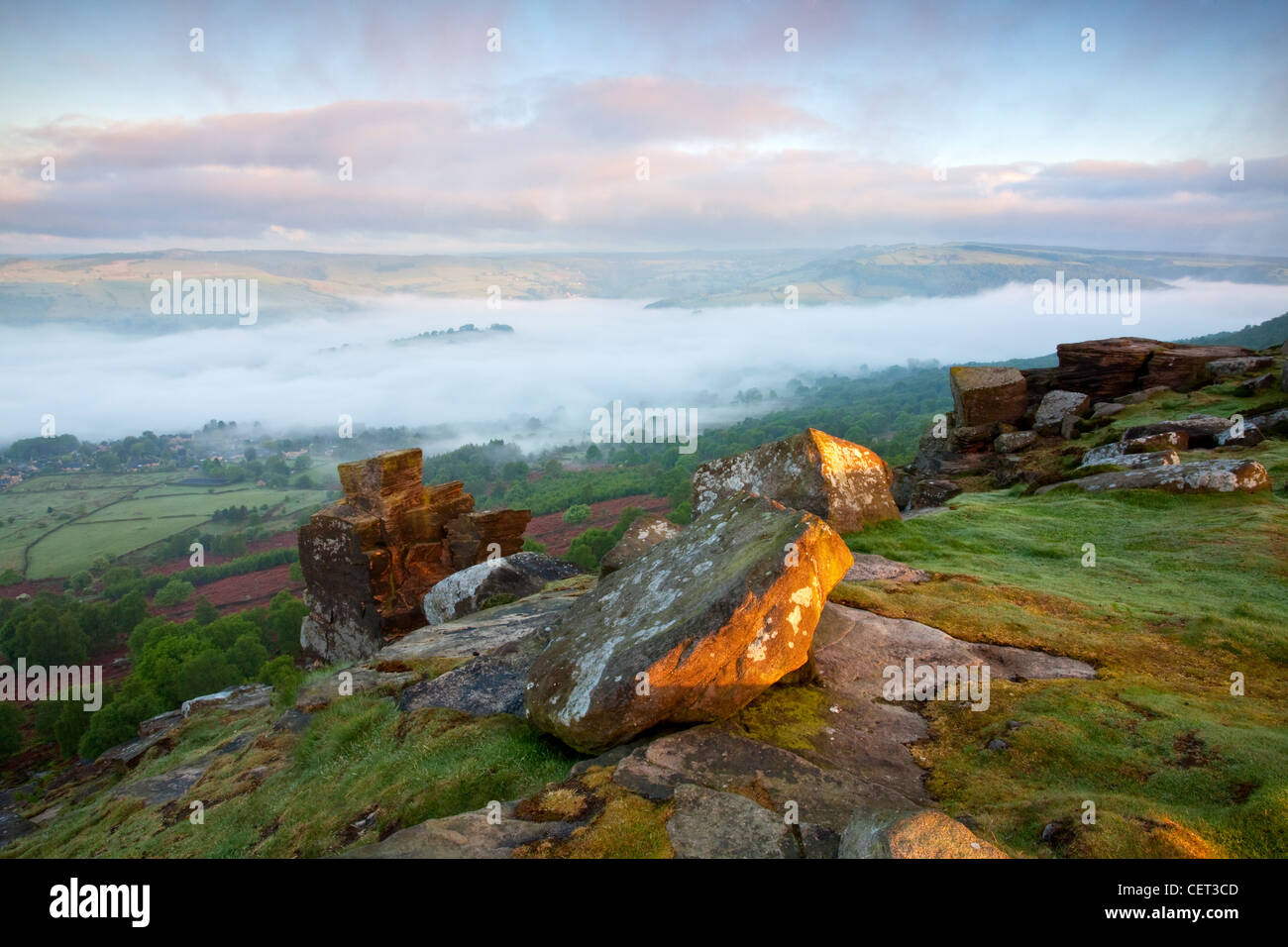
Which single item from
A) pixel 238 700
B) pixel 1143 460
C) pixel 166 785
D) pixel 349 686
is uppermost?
pixel 1143 460

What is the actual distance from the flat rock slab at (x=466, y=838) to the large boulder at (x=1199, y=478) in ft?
66.1

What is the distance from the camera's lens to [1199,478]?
18703 millimetres

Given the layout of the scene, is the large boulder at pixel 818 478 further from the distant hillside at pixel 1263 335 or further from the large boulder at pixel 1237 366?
the distant hillside at pixel 1263 335

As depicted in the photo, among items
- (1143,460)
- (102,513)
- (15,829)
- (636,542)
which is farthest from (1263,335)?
(102,513)

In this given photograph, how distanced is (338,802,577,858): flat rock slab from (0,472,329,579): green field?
5719 inches

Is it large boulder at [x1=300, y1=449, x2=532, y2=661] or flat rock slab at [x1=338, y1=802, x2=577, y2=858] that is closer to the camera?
flat rock slab at [x1=338, y1=802, x2=577, y2=858]

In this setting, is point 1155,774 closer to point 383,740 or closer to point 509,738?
point 509,738

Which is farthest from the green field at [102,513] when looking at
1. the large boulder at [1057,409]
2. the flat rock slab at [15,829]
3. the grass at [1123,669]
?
the grass at [1123,669]

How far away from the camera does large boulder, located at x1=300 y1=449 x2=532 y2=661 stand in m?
25.4

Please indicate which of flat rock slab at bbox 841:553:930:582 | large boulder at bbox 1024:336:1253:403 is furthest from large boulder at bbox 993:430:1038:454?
flat rock slab at bbox 841:553:930:582

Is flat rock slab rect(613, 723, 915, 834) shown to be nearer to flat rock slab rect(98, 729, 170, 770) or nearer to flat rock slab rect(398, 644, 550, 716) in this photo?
flat rock slab rect(398, 644, 550, 716)

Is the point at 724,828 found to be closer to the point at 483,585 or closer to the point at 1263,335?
the point at 483,585

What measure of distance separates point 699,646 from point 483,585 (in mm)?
14443
